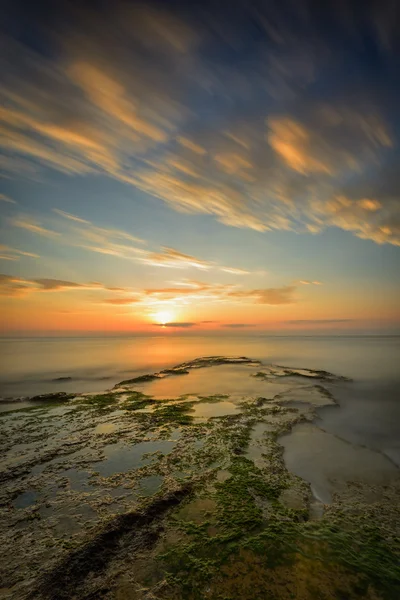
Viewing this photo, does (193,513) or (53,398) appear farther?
(53,398)

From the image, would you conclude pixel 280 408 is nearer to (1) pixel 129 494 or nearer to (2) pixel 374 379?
(1) pixel 129 494

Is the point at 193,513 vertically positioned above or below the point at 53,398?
above

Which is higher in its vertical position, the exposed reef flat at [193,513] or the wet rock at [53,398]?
the exposed reef flat at [193,513]

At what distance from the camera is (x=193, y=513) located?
752 centimetres

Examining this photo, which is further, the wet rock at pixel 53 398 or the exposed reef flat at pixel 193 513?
the wet rock at pixel 53 398

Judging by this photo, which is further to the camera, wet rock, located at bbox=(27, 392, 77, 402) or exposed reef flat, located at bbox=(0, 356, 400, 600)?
wet rock, located at bbox=(27, 392, 77, 402)

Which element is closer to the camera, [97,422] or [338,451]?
[338,451]

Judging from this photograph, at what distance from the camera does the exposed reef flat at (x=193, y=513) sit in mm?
5473

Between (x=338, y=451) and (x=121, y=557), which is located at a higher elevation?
(x=121, y=557)

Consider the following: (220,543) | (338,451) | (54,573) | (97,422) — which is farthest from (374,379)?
(54,573)

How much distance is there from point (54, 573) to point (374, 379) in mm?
35863

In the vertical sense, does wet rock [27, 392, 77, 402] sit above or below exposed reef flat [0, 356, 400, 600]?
below

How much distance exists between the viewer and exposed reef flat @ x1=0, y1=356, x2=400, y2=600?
547 cm

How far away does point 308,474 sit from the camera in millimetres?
9953
